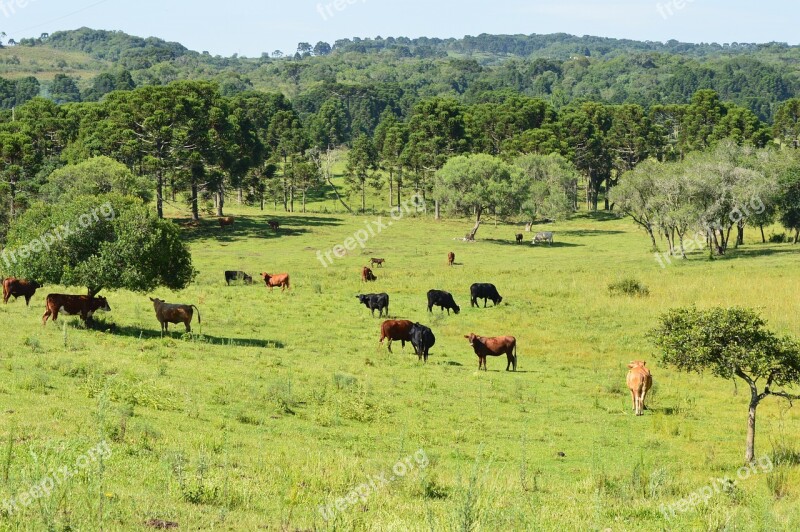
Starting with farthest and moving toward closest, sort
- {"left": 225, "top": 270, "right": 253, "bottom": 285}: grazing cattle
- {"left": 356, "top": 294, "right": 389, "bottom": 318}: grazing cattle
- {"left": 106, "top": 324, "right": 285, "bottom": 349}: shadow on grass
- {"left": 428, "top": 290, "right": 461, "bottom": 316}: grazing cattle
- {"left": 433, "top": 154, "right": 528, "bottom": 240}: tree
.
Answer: {"left": 433, "top": 154, "right": 528, "bottom": 240}: tree → {"left": 225, "top": 270, "right": 253, "bottom": 285}: grazing cattle → {"left": 428, "top": 290, "right": 461, "bottom": 316}: grazing cattle → {"left": 356, "top": 294, "right": 389, "bottom": 318}: grazing cattle → {"left": 106, "top": 324, "right": 285, "bottom": 349}: shadow on grass

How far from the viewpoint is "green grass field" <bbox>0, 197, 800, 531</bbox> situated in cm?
1018

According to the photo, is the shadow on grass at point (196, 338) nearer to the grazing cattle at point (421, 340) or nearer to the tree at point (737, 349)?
the grazing cattle at point (421, 340)

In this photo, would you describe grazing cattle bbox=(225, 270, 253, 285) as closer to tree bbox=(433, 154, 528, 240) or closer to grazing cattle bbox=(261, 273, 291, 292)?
grazing cattle bbox=(261, 273, 291, 292)

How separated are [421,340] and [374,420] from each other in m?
8.86

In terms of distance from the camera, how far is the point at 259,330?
31312 millimetres

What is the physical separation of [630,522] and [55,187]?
56.9 metres

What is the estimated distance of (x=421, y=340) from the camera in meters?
26.9

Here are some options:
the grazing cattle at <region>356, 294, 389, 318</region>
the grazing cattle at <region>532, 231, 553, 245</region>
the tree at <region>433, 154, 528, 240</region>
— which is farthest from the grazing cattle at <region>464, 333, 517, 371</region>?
the grazing cattle at <region>532, 231, 553, 245</region>

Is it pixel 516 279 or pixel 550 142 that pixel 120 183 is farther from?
pixel 550 142

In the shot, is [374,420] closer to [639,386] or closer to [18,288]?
[639,386]

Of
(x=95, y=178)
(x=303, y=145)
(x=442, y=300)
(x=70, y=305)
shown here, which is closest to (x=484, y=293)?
(x=442, y=300)

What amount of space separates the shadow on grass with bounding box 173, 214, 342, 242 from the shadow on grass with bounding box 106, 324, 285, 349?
1592 inches

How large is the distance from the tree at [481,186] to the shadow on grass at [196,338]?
47731 millimetres

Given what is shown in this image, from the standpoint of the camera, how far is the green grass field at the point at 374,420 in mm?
10180
